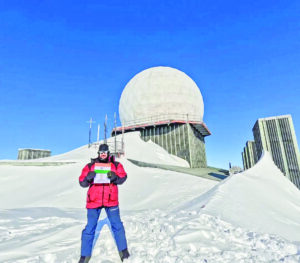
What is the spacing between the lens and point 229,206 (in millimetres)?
5992

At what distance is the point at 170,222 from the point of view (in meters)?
4.43

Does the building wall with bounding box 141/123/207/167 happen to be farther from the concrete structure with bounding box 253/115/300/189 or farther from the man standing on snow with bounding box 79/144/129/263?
the man standing on snow with bounding box 79/144/129/263

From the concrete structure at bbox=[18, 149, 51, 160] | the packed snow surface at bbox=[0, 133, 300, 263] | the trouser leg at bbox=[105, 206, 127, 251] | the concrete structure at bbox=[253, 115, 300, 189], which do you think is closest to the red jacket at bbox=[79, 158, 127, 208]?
the trouser leg at bbox=[105, 206, 127, 251]

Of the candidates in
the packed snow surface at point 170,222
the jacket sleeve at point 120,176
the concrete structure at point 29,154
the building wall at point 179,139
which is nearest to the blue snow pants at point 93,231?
the packed snow surface at point 170,222

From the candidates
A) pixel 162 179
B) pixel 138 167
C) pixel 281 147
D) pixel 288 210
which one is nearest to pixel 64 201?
pixel 162 179

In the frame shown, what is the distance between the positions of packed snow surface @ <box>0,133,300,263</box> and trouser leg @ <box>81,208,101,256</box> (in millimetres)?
264

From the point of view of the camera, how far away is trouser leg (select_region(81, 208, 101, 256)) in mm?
2866

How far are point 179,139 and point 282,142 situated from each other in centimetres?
1117

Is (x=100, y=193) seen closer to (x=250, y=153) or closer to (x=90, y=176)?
(x=90, y=176)

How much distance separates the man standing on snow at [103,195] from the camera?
9.95ft

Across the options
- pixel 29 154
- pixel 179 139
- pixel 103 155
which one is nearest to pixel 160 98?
pixel 179 139

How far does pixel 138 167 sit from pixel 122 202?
227 inches

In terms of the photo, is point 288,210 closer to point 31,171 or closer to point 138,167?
point 138,167

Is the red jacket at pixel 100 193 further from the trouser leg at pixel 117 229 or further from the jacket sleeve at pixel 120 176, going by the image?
the trouser leg at pixel 117 229
